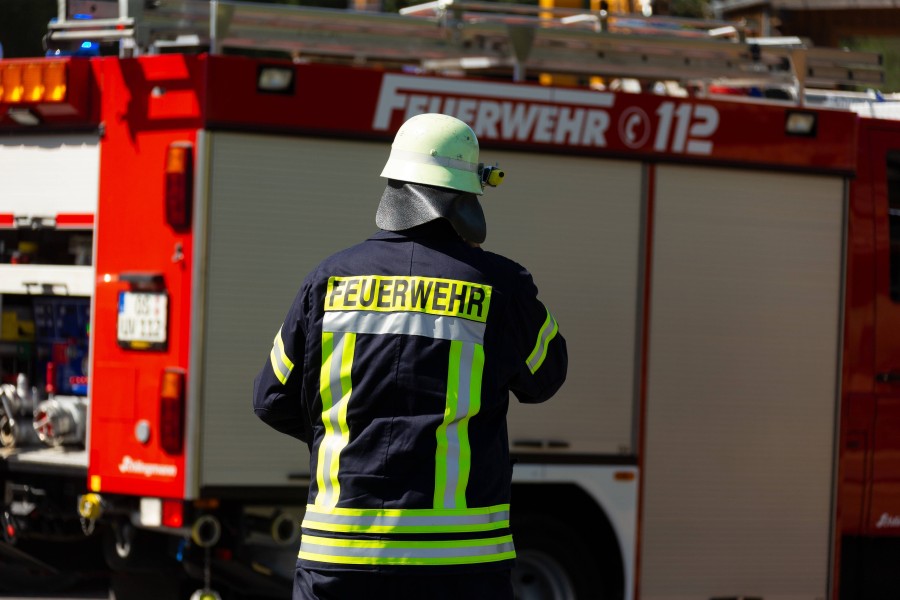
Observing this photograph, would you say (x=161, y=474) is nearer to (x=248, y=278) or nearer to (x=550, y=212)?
(x=248, y=278)

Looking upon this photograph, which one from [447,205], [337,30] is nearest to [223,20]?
[337,30]

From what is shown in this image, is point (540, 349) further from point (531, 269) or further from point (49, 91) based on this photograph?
point (49, 91)

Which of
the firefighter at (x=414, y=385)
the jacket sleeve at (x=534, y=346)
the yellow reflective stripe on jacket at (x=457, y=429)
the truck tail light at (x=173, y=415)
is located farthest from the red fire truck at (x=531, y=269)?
the yellow reflective stripe on jacket at (x=457, y=429)

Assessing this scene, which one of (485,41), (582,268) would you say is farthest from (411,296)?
(485,41)

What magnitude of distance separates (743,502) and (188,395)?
8.40 ft

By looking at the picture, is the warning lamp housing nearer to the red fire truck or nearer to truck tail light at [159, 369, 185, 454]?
the red fire truck

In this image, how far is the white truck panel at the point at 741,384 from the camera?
21.3 feet

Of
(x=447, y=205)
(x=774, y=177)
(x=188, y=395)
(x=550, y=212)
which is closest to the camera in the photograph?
(x=447, y=205)

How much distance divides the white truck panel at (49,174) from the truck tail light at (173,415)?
88 centimetres

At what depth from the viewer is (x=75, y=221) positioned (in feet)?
20.3

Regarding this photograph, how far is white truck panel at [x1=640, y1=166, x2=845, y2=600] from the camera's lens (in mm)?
6484

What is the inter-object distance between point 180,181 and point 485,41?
171cm

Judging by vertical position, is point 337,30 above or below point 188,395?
above

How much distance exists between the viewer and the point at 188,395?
5.74 meters
